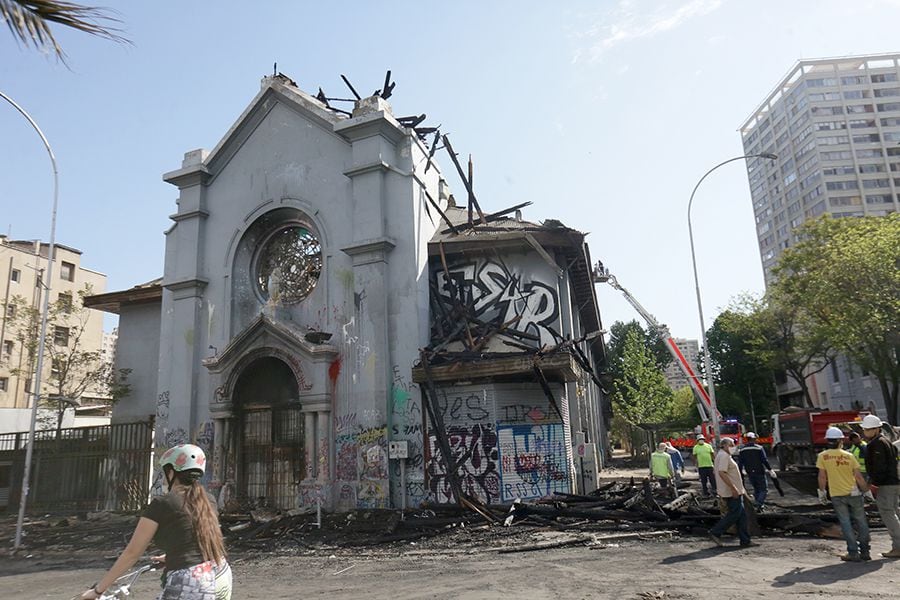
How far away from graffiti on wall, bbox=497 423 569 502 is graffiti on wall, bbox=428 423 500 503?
221mm

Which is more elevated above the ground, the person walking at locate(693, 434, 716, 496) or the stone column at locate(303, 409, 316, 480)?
the stone column at locate(303, 409, 316, 480)

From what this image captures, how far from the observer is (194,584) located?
353 cm

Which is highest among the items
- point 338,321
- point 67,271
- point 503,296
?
point 67,271

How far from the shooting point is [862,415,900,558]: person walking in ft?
27.7

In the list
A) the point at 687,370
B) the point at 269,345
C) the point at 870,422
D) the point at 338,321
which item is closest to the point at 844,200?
the point at 687,370

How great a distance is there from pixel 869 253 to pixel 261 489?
25.1 meters

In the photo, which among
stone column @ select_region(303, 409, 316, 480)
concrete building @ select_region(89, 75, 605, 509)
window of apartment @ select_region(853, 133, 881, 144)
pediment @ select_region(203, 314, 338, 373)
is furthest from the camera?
window of apartment @ select_region(853, 133, 881, 144)

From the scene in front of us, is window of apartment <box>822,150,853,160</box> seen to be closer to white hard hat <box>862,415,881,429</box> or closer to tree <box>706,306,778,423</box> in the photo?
tree <box>706,306,778,423</box>

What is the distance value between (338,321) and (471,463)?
5012 millimetres

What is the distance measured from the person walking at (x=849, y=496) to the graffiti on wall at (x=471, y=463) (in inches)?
291

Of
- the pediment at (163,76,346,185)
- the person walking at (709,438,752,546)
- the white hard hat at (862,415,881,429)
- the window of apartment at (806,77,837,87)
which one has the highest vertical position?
the window of apartment at (806,77,837,87)

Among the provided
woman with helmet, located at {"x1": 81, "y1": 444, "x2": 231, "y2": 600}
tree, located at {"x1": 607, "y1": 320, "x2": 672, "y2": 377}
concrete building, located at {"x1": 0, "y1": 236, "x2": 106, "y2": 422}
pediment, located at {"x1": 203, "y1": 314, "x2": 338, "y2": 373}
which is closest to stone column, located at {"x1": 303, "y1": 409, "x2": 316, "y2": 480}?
pediment, located at {"x1": 203, "y1": 314, "x2": 338, "y2": 373}

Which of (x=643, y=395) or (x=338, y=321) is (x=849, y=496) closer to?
(x=338, y=321)

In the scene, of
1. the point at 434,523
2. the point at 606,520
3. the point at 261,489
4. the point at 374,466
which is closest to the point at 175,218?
the point at 261,489
